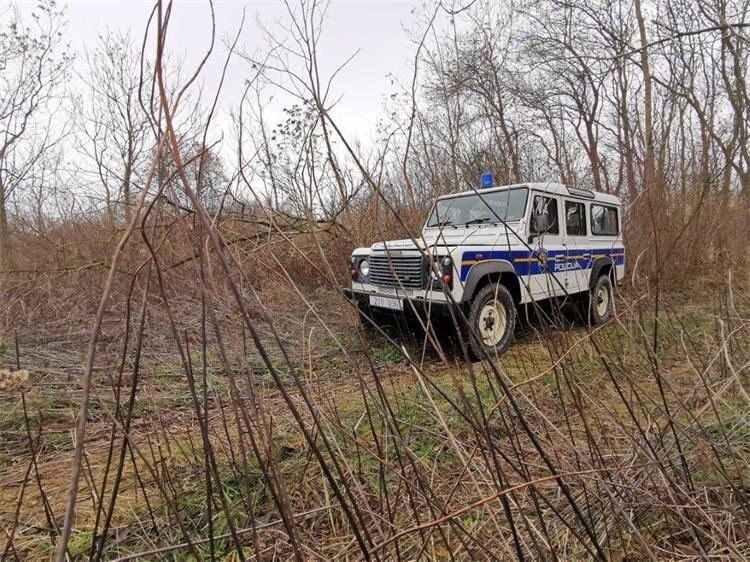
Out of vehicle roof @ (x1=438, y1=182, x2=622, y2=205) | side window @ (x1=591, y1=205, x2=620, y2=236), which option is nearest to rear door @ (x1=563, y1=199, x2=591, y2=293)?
vehicle roof @ (x1=438, y1=182, x2=622, y2=205)

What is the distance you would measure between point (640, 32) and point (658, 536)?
1312 cm

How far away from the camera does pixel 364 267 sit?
177 inches

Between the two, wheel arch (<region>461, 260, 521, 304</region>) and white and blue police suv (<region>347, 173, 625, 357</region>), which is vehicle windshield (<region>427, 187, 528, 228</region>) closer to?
white and blue police suv (<region>347, 173, 625, 357</region>)

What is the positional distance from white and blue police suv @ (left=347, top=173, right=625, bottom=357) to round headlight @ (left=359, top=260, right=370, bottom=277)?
11mm

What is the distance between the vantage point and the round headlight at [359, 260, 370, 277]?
4449mm

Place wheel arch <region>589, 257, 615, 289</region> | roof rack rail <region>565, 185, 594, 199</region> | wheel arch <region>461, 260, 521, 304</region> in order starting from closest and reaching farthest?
wheel arch <region>461, 260, 521, 304</region> < roof rack rail <region>565, 185, 594, 199</region> < wheel arch <region>589, 257, 615, 289</region>

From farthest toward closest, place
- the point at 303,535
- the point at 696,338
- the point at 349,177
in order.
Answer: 1. the point at 349,177
2. the point at 696,338
3. the point at 303,535

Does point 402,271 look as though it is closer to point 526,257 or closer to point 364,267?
point 364,267

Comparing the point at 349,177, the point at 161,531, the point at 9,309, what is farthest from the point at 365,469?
the point at 9,309

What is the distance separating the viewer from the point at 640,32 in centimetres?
1054

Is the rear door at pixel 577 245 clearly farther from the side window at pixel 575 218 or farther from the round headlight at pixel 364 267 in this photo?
the round headlight at pixel 364 267

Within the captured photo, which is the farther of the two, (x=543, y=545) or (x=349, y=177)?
(x=349, y=177)

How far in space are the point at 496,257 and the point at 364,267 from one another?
1.39 metres

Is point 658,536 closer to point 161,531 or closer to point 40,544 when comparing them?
point 161,531
